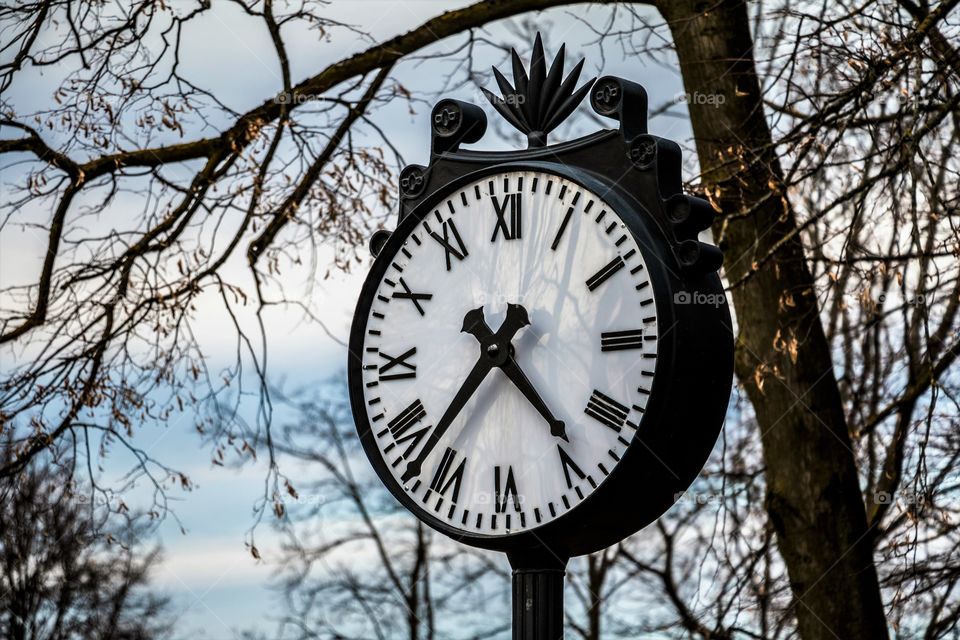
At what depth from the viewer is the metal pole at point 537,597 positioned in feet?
10.2

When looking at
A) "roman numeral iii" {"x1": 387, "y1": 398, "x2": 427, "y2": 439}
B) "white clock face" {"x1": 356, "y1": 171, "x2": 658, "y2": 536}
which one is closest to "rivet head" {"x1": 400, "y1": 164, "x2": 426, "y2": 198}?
"white clock face" {"x1": 356, "y1": 171, "x2": 658, "y2": 536}

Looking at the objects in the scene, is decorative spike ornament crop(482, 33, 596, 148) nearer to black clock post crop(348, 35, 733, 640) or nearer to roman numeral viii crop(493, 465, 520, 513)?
black clock post crop(348, 35, 733, 640)

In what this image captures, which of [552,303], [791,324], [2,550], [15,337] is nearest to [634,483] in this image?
[552,303]

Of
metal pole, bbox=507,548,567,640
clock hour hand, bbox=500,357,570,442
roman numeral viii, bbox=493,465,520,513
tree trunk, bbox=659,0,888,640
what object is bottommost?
metal pole, bbox=507,548,567,640

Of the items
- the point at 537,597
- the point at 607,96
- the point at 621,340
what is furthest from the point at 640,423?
the point at 607,96

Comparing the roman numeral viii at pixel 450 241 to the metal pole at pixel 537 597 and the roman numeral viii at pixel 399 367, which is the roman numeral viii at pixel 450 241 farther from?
the metal pole at pixel 537 597

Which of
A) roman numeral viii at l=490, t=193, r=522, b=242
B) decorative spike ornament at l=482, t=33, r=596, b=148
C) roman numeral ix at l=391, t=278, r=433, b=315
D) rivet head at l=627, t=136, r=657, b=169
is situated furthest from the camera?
decorative spike ornament at l=482, t=33, r=596, b=148

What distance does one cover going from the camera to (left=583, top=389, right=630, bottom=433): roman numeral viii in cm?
285

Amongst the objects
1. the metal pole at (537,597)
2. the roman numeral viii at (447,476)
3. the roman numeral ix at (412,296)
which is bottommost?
the metal pole at (537,597)

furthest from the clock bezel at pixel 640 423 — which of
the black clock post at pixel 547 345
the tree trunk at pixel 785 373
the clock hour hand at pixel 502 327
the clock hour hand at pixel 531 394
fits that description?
the tree trunk at pixel 785 373

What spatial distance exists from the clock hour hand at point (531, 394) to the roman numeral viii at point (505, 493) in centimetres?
17

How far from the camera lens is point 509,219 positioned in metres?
3.17

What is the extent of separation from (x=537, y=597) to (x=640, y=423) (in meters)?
0.60

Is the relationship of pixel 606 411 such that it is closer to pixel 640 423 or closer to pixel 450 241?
pixel 640 423
